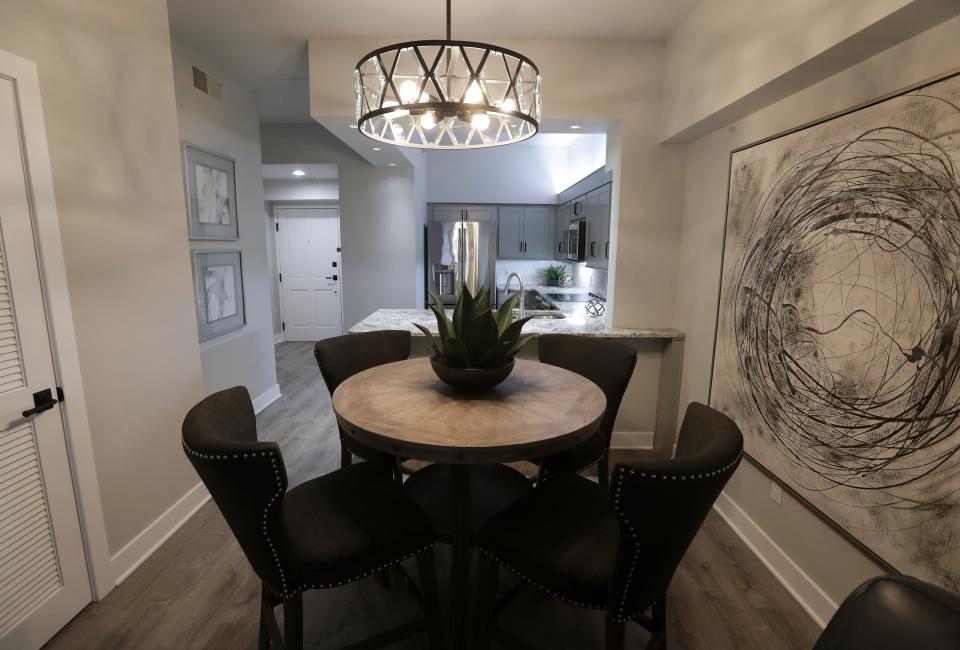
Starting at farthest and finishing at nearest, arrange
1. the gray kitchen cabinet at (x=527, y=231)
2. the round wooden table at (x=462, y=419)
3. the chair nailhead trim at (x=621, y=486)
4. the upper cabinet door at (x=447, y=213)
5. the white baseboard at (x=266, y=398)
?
the gray kitchen cabinet at (x=527, y=231) → the upper cabinet door at (x=447, y=213) → the white baseboard at (x=266, y=398) → the round wooden table at (x=462, y=419) → the chair nailhead trim at (x=621, y=486)

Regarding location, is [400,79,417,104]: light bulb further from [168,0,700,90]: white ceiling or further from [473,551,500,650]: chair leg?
[473,551,500,650]: chair leg

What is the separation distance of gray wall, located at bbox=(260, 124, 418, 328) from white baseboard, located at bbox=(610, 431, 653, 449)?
3.05m

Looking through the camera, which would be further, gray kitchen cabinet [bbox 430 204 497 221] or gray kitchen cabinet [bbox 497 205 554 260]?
gray kitchen cabinet [bbox 497 205 554 260]

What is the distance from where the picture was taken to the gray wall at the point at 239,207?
3103mm

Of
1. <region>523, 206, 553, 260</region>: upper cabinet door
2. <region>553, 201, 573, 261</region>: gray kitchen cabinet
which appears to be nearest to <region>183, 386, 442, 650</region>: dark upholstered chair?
<region>553, 201, 573, 261</region>: gray kitchen cabinet

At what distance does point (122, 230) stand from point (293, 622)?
5.76 ft

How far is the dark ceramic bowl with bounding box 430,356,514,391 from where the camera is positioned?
5.78 ft

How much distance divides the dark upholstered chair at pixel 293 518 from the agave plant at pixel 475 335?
54 centimetres

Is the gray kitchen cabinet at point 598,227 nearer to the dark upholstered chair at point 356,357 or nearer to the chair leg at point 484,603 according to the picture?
the dark upholstered chair at point 356,357

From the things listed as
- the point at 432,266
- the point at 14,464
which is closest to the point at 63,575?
the point at 14,464

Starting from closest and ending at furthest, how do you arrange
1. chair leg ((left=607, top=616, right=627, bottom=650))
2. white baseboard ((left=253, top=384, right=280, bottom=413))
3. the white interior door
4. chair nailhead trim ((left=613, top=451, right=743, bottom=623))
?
chair nailhead trim ((left=613, top=451, right=743, bottom=623))
chair leg ((left=607, top=616, right=627, bottom=650))
white baseboard ((left=253, top=384, right=280, bottom=413))
the white interior door

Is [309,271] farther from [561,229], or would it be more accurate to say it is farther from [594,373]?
[594,373]

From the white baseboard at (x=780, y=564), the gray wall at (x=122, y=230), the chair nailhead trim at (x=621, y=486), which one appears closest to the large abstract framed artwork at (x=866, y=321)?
the white baseboard at (x=780, y=564)

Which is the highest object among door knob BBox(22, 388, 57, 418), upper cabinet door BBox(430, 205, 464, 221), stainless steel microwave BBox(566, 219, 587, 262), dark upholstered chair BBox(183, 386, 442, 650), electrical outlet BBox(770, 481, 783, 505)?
upper cabinet door BBox(430, 205, 464, 221)
